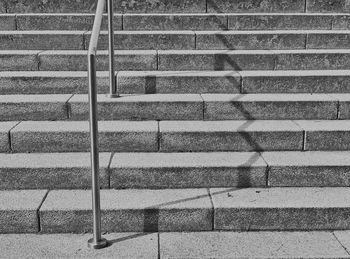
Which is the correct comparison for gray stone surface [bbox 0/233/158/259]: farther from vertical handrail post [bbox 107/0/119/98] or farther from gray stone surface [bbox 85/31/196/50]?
gray stone surface [bbox 85/31/196/50]

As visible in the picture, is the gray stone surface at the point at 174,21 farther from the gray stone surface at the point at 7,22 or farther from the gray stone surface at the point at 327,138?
the gray stone surface at the point at 327,138

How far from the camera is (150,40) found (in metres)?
5.23

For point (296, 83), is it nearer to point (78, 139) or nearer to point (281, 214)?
point (281, 214)

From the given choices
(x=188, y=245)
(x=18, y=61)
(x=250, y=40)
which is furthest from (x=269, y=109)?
(x=18, y=61)

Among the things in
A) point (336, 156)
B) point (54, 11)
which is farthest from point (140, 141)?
point (54, 11)

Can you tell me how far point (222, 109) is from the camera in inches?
171

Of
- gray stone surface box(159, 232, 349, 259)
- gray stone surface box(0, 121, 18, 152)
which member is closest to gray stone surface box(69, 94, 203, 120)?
gray stone surface box(0, 121, 18, 152)

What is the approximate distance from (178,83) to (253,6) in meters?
1.83

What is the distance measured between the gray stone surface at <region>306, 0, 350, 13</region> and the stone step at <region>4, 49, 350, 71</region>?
1.08m

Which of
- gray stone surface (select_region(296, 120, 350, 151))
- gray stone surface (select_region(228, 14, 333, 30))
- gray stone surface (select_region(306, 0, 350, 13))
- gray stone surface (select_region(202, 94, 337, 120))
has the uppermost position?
gray stone surface (select_region(306, 0, 350, 13))

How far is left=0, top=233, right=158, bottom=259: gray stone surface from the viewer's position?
3.17 metres

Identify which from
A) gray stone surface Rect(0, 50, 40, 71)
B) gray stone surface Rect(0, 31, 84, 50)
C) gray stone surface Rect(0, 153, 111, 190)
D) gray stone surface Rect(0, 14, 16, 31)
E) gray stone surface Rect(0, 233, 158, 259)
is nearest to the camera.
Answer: gray stone surface Rect(0, 233, 158, 259)

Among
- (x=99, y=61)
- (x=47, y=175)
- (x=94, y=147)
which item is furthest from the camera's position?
(x=99, y=61)

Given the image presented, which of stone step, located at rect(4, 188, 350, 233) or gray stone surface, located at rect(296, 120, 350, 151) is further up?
gray stone surface, located at rect(296, 120, 350, 151)
